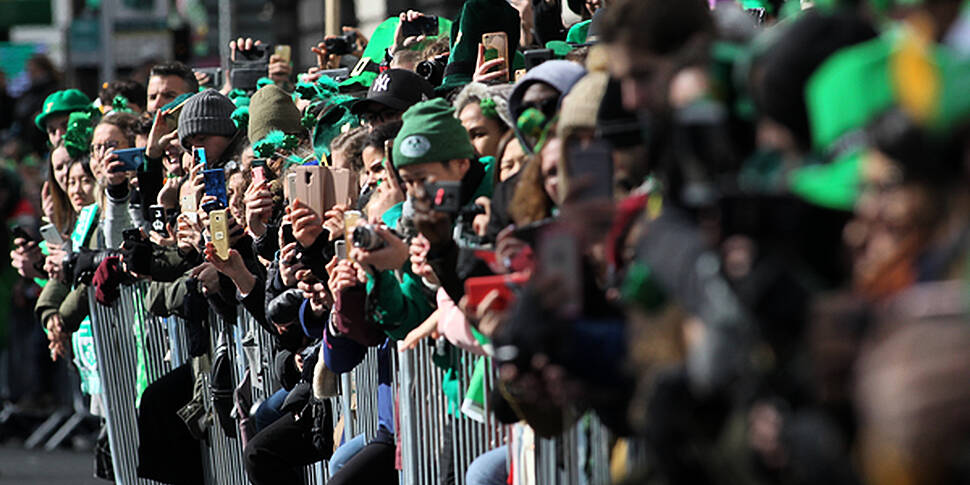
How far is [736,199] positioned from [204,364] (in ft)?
19.5

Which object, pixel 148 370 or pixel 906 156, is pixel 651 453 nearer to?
pixel 906 156

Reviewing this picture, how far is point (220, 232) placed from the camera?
23.5ft

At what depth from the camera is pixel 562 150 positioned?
399 centimetres

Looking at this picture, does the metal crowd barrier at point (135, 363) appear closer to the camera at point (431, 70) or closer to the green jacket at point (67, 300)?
the green jacket at point (67, 300)

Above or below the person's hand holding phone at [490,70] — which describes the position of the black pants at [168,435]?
below

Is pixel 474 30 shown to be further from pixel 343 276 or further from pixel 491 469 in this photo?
pixel 491 469

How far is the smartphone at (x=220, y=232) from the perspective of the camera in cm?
712

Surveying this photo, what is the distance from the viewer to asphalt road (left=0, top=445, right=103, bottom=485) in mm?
12156

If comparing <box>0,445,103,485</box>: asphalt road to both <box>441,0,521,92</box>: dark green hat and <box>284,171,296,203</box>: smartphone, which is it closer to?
<box>284,171,296,203</box>: smartphone

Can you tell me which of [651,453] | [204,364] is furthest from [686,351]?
[204,364]

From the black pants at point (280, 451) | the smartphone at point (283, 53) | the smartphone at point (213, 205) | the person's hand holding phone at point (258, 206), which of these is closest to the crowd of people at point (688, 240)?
the black pants at point (280, 451)

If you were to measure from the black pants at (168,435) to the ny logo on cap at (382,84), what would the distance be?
280 centimetres

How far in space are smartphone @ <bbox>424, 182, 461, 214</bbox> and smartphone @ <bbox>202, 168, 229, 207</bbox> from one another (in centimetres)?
283

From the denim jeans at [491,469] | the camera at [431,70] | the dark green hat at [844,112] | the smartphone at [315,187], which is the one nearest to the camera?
the dark green hat at [844,112]
